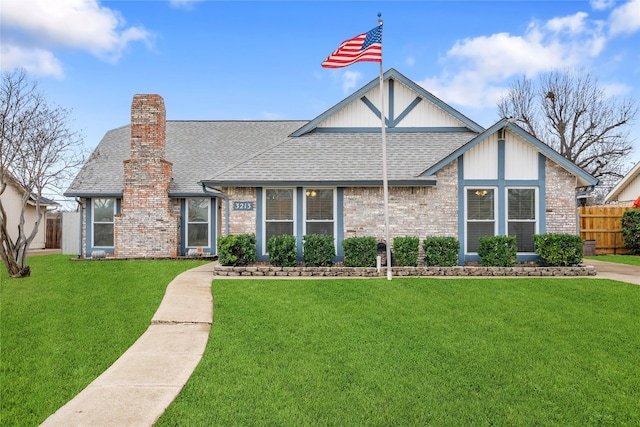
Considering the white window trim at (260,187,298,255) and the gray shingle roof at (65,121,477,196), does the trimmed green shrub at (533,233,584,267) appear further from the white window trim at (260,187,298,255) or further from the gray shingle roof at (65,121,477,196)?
the white window trim at (260,187,298,255)

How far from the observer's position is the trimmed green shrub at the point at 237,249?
12359 mm

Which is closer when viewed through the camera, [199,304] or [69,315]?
[69,315]

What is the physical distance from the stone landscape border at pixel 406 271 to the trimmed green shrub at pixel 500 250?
326 millimetres

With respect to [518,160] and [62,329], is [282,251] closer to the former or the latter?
[62,329]

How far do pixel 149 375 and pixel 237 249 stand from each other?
24.8ft

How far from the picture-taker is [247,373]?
5.18 metres

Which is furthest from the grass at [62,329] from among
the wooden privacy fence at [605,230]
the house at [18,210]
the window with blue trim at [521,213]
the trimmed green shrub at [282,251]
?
the wooden privacy fence at [605,230]

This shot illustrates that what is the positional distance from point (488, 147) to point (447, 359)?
357 inches

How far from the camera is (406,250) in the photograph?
12.3 meters

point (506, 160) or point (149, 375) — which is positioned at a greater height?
point (506, 160)

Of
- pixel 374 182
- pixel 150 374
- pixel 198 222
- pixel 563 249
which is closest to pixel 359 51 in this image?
pixel 374 182

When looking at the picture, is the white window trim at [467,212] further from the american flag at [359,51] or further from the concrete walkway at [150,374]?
the concrete walkway at [150,374]

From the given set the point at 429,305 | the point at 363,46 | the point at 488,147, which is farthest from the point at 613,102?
the point at 429,305

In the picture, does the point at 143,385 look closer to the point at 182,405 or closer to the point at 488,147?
the point at 182,405
